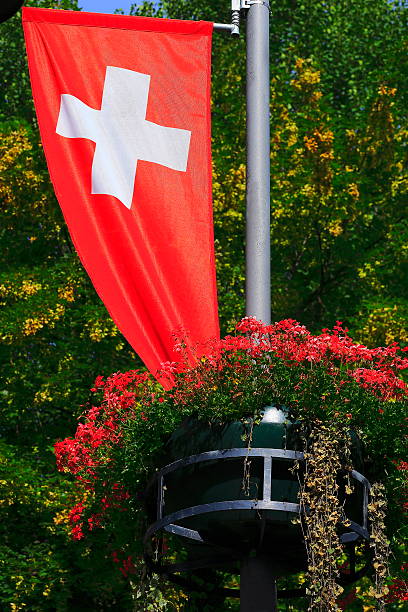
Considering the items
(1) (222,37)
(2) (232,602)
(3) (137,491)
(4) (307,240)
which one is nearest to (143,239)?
(3) (137,491)

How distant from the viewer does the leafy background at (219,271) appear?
48.2 ft

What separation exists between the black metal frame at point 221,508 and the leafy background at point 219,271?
799cm

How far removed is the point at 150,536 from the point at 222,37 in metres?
17.6

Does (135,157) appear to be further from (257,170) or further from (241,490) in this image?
(241,490)

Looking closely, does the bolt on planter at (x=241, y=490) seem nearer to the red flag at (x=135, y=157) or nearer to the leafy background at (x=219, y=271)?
the red flag at (x=135, y=157)

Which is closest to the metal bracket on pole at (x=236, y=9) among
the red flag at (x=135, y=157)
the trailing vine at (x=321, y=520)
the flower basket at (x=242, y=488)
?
the red flag at (x=135, y=157)

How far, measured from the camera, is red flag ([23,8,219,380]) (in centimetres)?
622

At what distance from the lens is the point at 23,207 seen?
17594mm

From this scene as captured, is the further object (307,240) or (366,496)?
(307,240)

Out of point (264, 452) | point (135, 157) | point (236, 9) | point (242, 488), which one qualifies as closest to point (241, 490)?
point (242, 488)

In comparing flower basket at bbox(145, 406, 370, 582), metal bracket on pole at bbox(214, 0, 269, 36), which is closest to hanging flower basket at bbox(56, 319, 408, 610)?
flower basket at bbox(145, 406, 370, 582)

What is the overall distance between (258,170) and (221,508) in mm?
2242

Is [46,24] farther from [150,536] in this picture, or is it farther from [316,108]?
[316,108]

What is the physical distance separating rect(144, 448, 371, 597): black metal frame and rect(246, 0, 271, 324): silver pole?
44.6 inches
